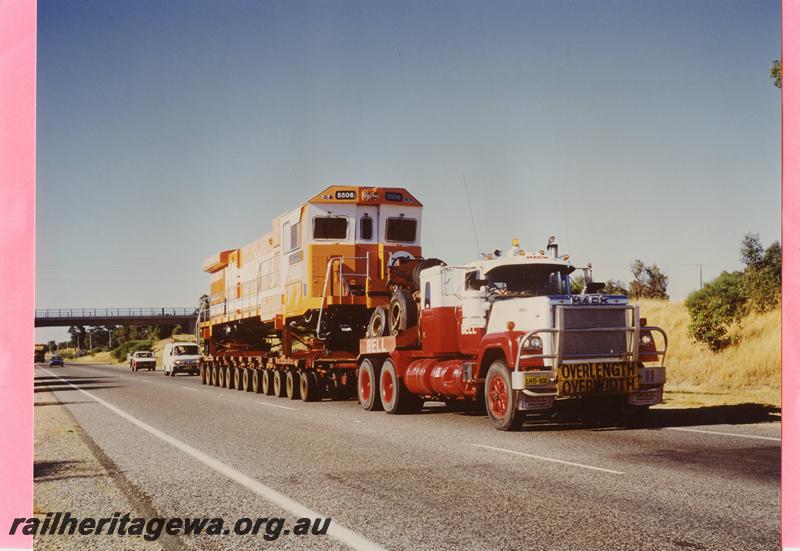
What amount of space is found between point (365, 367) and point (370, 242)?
3.41 meters

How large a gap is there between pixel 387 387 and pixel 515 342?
17.2ft

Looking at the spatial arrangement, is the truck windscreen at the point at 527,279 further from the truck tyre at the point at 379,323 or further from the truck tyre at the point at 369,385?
the truck tyre at the point at 369,385

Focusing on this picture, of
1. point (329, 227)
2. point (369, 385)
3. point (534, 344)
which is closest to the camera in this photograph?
point (534, 344)

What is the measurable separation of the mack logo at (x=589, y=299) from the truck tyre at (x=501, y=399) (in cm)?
154

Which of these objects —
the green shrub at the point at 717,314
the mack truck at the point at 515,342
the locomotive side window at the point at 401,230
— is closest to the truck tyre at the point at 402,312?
the mack truck at the point at 515,342

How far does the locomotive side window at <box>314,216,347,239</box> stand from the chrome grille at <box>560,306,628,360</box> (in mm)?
8765

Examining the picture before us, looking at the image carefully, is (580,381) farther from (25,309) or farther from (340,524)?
(25,309)

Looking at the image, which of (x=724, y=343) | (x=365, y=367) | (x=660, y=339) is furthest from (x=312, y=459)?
(x=660, y=339)

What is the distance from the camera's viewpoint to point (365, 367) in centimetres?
1880

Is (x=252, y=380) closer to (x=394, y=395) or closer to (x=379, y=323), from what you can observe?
(x=379, y=323)

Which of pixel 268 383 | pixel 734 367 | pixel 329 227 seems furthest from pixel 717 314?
pixel 268 383

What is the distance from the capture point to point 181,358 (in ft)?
166

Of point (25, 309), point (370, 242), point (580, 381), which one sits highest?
point (370, 242)

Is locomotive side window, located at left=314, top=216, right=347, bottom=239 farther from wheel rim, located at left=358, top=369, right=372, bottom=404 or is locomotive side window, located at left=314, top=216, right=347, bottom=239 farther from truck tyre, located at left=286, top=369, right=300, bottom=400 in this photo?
truck tyre, located at left=286, top=369, right=300, bottom=400
